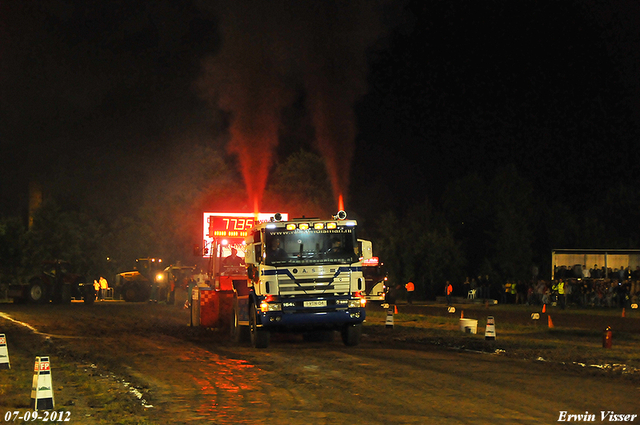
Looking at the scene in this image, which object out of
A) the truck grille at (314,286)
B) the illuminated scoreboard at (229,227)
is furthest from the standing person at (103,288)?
the truck grille at (314,286)

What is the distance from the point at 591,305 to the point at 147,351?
28.4m

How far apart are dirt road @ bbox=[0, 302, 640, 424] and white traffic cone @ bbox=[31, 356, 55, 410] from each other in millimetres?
451

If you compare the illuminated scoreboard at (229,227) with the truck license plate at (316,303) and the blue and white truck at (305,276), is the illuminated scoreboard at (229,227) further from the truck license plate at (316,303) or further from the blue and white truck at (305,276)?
the truck license plate at (316,303)

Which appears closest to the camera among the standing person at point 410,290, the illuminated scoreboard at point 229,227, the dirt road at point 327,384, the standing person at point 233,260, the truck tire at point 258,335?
the dirt road at point 327,384

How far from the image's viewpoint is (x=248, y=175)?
42.3m

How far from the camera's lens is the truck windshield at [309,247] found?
59.5ft

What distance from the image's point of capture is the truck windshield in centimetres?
1812

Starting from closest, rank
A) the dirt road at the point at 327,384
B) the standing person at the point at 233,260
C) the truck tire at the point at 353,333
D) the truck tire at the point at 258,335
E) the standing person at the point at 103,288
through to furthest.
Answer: the dirt road at the point at 327,384
the truck tire at the point at 258,335
the truck tire at the point at 353,333
the standing person at the point at 233,260
the standing person at the point at 103,288

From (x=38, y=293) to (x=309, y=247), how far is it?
101 ft

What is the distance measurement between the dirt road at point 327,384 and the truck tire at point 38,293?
25295 mm

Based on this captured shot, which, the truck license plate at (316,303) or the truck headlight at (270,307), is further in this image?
the truck license plate at (316,303)

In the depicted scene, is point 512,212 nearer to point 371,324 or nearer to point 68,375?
point 371,324

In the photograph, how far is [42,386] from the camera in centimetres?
973

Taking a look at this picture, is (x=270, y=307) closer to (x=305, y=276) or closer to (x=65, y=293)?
(x=305, y=276)
